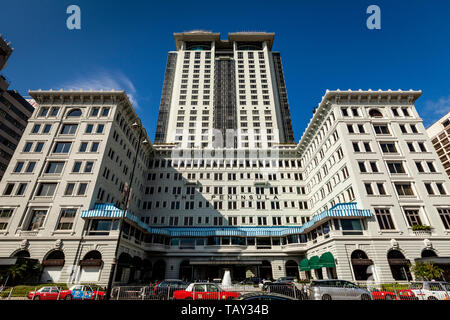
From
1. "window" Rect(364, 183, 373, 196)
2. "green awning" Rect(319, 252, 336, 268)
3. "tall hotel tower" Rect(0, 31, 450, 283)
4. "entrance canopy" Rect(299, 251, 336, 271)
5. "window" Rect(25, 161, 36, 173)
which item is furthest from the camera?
"window" Rect(25, 161, 36, 173)

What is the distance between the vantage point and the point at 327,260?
3116cm

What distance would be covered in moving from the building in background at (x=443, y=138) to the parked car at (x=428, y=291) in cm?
8248

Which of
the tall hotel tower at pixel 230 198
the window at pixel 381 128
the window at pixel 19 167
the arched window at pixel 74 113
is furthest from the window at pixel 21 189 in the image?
the window at pixel 381 128

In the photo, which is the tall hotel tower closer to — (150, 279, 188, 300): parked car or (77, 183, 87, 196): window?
(77, 183, 87, 196): window

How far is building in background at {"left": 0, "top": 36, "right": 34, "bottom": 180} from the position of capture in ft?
183

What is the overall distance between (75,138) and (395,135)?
53944 millimetres

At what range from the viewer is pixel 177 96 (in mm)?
81688

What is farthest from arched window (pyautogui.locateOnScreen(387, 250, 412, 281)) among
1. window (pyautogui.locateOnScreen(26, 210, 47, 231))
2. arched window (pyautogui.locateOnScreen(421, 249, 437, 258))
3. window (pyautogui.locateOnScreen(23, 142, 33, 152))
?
window (pyautogui.locateOnScreen(23, 142, 33, 152))

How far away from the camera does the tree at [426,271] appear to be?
2522 centimetres

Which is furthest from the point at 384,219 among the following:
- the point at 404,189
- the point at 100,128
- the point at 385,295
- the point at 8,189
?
the point at 8,189

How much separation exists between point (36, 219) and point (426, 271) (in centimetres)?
5041

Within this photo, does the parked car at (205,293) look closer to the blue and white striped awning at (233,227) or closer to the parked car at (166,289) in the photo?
the parked car at (166,289)

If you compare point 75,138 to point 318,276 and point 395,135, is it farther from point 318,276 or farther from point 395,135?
point 395,135

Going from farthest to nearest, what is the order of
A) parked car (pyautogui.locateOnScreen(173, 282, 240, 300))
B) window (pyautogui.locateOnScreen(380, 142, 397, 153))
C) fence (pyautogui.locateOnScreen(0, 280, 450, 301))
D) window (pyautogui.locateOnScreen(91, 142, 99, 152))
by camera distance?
window (pyautogui.locateOnScreen(91, 142, 99, 152))
window (pyautogui.locateOnScreen(380, 142, 397, 153))
fence (pyautogui.locateOnScreen(0, 280, 450, 301))
parked car (pyautogui.locateOnScreen(173, 282, 240, 300))
